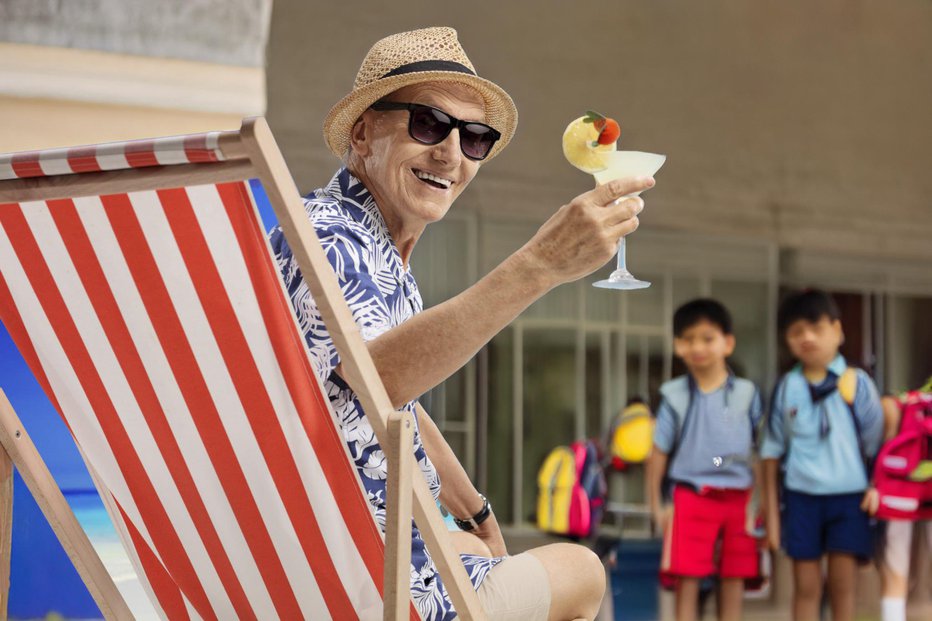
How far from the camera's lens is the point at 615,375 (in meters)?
6.55

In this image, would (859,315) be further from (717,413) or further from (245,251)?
(245,251)

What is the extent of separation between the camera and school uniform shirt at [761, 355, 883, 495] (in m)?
5.11

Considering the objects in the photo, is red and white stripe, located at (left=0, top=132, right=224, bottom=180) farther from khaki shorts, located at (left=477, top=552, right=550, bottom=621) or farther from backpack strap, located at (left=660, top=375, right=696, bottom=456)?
backpack strap, located at (left=660, top=375, right=696, bottom=456)

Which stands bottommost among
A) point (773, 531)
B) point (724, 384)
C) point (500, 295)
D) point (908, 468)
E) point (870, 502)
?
point (773, 531)

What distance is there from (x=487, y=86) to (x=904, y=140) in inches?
243

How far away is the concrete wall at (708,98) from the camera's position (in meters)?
5.69

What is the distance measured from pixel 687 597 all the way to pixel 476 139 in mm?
3693

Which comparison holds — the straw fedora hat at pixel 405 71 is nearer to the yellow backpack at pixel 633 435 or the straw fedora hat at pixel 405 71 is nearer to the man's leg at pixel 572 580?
the man's leg at pixel 572 580

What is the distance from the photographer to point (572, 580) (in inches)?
63.9

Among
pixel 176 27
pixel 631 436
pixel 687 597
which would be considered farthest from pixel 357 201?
pixel 631 436

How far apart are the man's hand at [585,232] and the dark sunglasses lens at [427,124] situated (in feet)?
1.28

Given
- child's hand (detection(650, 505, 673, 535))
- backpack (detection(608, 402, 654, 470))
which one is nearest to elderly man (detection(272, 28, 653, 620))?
child's hand (detection(650, 505, 673, 535))

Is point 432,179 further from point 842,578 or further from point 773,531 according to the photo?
point 842,578

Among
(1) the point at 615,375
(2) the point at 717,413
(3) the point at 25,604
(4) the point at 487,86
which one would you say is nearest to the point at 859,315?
(1) the point at 615,375
